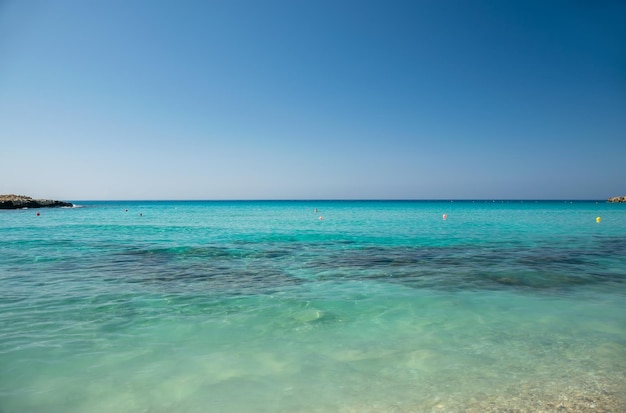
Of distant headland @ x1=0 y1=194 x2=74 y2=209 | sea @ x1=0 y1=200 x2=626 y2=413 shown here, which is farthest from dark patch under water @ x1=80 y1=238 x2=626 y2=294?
distant headland @ x1=0 y1=194 x2=74 y2=209

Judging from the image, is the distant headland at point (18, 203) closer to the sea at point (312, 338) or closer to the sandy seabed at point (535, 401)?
the sea at point (312, 338)

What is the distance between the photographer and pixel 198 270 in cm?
1382

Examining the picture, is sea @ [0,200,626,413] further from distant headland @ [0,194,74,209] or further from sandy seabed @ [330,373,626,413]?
distant headland @ [0,194,74,209]

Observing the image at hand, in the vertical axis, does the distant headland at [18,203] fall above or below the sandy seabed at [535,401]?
above

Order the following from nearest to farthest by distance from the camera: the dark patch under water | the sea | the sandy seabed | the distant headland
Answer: the sandy seabed → the sea → the dark patch under water → the distant headland

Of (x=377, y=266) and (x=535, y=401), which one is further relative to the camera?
(x=377, y=266)

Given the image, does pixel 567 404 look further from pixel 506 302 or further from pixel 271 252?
pixel 271 252

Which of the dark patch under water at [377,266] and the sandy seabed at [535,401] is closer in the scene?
the sandy seabed at [535,401]

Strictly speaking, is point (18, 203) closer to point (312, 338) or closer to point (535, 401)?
point (312, 338)

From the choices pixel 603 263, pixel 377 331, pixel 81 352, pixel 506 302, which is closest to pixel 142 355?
pixel 81 352

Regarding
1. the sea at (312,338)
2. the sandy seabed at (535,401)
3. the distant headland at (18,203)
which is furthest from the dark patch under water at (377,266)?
the distant headland at (18,203)

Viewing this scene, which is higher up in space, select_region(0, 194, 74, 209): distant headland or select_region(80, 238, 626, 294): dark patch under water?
select_region(0, 194, 74, 209): distant headland

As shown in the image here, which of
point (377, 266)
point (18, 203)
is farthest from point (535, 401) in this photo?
point (18, 203)

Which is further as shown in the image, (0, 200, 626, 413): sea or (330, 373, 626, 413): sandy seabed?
(0, 200, 626, 413): sea
